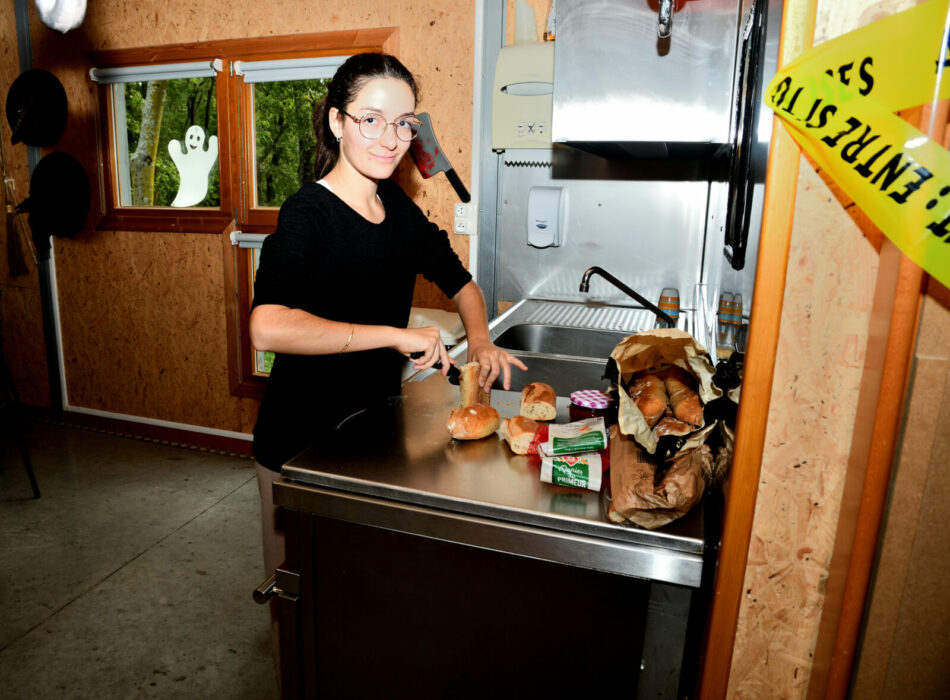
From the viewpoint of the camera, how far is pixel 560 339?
2.32 meters

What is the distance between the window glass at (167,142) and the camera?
11.9ft

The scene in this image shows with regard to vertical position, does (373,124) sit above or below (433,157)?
below

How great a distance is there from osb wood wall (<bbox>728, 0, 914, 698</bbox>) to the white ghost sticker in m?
3.56

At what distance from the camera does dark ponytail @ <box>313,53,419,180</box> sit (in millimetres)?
1439

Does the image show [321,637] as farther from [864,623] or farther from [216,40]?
[216,40]

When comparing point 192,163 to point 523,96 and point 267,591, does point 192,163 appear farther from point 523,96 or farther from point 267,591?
point 267,591

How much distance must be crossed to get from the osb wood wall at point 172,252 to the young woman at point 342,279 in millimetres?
1562

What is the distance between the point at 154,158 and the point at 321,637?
3.51 meters

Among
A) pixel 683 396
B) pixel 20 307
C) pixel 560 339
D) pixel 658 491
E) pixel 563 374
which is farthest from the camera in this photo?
pixel 20 307

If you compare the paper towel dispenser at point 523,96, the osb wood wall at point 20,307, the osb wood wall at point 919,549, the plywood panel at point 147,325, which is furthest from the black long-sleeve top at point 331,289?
the osb wood wall at point 20,307

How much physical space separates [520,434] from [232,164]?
2.94 metres

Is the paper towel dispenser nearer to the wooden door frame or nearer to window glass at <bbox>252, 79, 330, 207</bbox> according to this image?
window glass at <bbox>252, 79, 330, 207</bbox>

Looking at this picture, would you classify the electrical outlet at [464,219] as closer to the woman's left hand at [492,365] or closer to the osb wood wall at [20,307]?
the woman's left hand at [492,365]

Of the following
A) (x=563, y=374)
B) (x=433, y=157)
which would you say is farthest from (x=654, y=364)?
(x=433, y=157)
